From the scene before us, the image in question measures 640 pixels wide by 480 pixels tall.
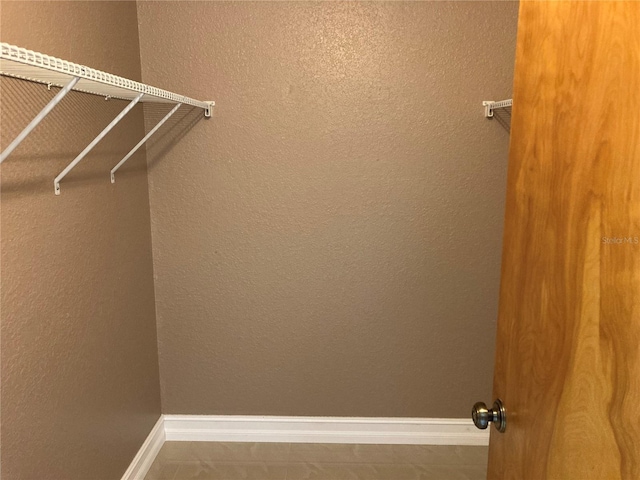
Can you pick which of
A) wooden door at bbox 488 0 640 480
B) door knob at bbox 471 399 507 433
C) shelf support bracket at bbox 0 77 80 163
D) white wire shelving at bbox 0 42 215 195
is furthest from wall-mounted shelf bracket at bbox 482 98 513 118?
shelf support bracket at bbox 0 77 80 163

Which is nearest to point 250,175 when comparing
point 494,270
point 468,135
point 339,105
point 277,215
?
point 277,215

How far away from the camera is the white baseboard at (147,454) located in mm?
2033

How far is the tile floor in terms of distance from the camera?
213cm

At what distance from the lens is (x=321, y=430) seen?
2.37 metres

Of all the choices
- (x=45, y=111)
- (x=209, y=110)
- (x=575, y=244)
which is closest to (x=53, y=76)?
(x=45, y=111)

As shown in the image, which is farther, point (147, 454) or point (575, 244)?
point (147, 454)

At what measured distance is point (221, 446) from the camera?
2.33 metres

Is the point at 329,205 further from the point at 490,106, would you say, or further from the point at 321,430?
the point at 321,430

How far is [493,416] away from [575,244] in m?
0.48

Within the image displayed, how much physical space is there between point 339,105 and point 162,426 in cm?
166

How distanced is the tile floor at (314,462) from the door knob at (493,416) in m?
1.18

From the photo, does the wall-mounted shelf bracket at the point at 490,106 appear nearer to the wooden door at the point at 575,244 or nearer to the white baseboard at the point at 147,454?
the wooden door at the point at 575,244

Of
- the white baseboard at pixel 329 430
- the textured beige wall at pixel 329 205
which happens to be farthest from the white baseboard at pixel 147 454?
the textured beige wall at pixel 329 205

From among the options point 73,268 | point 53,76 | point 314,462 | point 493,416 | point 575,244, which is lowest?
point 314,462
